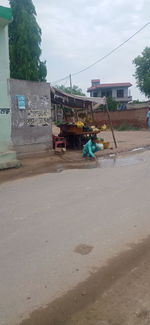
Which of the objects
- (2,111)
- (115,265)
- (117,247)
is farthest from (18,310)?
(2,111)

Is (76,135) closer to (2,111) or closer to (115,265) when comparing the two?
(2,111)

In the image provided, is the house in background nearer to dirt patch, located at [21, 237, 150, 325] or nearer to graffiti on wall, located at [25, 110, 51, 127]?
graffiti on wall, located at [25, 110, 51, 127]

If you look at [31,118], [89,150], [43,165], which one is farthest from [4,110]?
[89,150]

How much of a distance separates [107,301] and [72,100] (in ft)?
40.5

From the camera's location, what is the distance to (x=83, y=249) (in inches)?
142

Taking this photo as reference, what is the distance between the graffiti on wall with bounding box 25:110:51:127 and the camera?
11633mm

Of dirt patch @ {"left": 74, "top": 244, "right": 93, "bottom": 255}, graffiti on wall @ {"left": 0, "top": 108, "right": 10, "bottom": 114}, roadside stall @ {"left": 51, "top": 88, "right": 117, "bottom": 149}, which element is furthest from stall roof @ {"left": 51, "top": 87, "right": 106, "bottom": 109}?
dirt patch @ {"left": 74, "top": 244, "right": 93, "bottom": 255}

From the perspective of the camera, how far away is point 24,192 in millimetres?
6570

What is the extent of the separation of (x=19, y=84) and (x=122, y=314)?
984cm

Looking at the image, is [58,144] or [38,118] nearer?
[38,118]

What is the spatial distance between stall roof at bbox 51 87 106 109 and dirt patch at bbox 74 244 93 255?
10436 mm

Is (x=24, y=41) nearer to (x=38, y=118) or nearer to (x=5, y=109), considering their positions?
(x=38, y=118)

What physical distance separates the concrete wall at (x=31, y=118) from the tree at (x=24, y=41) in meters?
15.0

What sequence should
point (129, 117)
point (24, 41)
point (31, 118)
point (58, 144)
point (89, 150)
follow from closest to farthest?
1. point (31, 118)
2. point (89, 150)
3. point (58, 144)
4. point (24, 41)
5. point (129, 117)
